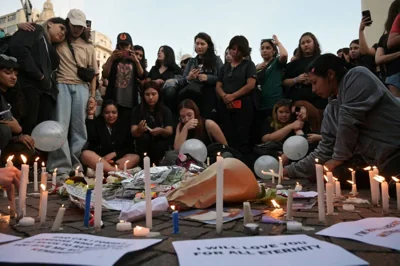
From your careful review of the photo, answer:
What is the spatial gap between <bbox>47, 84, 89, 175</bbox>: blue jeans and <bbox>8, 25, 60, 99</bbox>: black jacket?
0.30 metres

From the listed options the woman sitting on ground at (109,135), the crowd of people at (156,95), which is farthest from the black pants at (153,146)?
the woman sitting on ground at (109,135)

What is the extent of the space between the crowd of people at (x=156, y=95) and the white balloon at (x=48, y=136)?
14 centimetres

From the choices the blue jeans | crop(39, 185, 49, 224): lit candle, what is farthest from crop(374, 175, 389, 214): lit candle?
the blue jeans

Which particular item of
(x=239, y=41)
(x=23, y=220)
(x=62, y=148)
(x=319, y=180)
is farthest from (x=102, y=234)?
(x=239, y=41)

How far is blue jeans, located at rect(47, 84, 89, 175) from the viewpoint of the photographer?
6309 millimetres

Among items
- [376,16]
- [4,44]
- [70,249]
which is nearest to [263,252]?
[70,249]

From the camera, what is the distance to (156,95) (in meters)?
6.99

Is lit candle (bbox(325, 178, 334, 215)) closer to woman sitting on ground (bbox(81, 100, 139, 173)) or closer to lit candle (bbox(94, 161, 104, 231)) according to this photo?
lit candle (bbox(94, 161, 104, 231))

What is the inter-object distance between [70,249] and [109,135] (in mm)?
5397

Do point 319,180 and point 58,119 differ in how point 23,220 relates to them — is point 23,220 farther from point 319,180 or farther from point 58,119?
point 58,119

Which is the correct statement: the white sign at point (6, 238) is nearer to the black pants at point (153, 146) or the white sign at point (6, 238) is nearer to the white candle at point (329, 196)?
the white candle at point (329, 196)

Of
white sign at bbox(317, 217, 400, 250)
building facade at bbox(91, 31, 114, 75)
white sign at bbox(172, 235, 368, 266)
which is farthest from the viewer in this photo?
building facade at bbox(91, 31, 114, 75)

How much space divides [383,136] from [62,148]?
4.74 metres

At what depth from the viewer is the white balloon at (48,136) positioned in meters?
5.38
